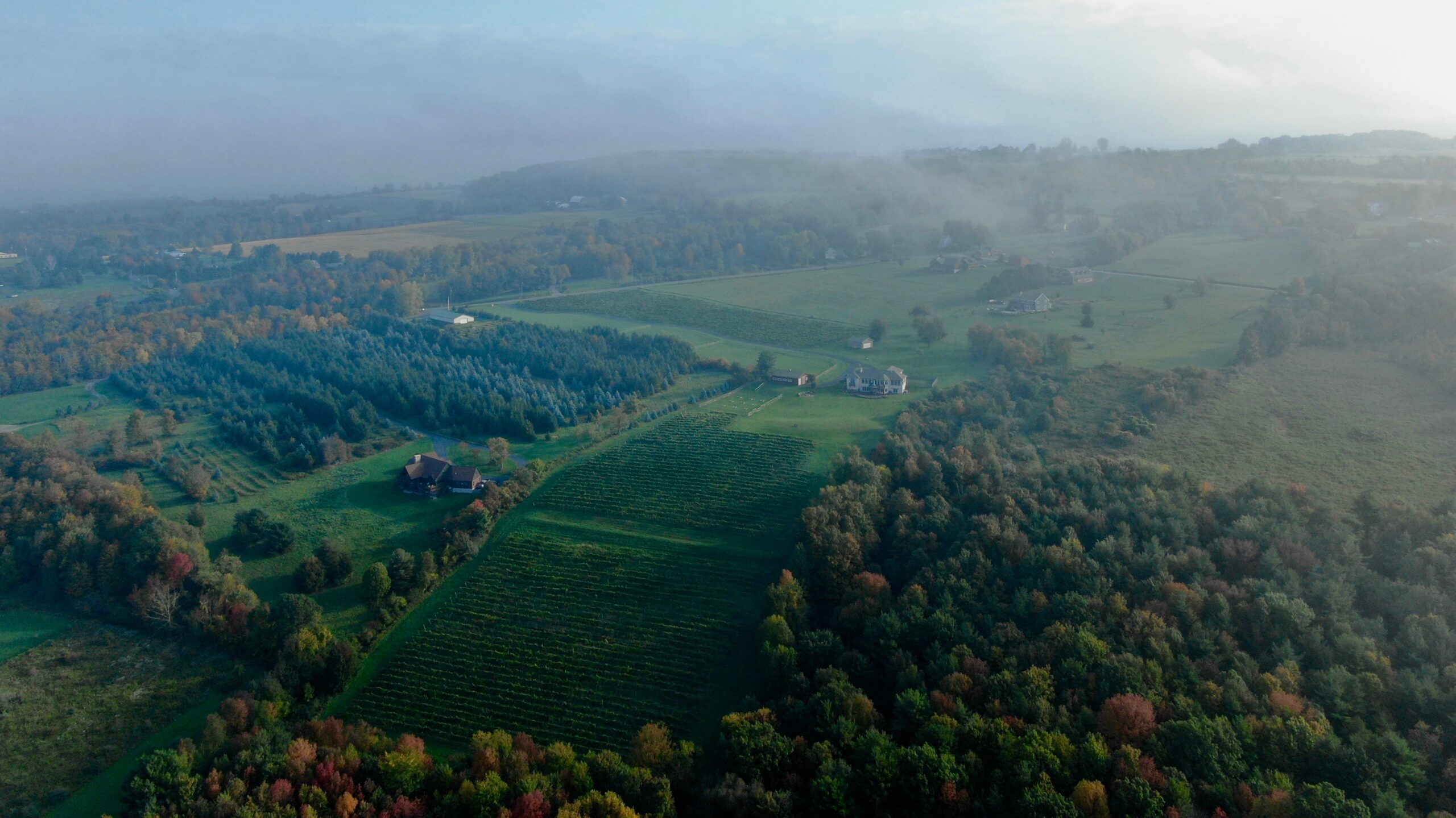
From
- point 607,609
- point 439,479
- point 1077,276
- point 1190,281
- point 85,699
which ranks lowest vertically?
point 85,699

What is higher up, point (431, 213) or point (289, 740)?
point (431, 213)

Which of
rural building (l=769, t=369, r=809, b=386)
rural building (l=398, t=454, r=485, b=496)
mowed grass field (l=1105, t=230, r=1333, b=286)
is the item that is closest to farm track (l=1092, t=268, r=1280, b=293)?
mowed grass field (l=1105, t=230, r=1333, b=286)

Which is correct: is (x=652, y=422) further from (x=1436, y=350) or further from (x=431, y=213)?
(x=431, y=213)

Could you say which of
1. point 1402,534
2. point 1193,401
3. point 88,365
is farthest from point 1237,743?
point 88,365

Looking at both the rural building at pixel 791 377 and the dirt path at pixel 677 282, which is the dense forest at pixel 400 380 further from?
the dirt path at pixel 677 282

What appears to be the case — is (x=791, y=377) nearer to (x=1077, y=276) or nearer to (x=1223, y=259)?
(x=1077, y=276)

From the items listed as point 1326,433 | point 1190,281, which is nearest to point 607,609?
point 1326,433
